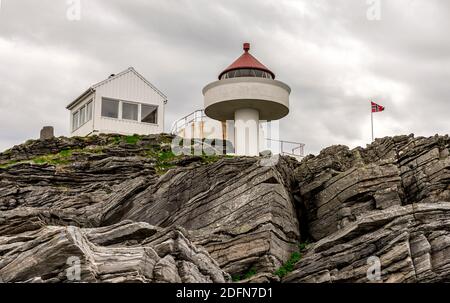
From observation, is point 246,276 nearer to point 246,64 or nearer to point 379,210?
point 379,210

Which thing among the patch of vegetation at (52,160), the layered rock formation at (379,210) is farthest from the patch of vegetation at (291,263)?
the patch of vegetation at (52,160)

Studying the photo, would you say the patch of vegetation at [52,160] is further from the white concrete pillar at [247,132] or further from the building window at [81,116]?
the white concrete pillar at [247,132]

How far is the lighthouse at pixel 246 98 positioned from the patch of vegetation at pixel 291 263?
21.4 meters

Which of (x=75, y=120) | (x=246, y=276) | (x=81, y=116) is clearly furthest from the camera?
(x=75, y=120)

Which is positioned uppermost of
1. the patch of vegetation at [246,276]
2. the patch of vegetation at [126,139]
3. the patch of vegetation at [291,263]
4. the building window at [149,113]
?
the building window at [149,113]

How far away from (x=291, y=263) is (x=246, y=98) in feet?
76.1

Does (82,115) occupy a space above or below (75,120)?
below

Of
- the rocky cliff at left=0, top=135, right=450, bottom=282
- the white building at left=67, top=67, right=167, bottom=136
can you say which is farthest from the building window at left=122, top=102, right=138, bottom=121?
the rocky cliff at left=0, top=135, right=450, bottom=282

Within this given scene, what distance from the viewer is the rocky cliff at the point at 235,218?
72.3 feet

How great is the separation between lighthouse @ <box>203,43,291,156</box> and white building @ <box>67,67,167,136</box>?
4.04 meters

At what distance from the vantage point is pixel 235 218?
92.8 ft

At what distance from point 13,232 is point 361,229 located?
44.5 feet

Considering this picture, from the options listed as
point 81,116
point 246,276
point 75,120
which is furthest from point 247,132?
point 246,276

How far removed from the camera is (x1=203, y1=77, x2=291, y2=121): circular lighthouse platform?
4847 cm
